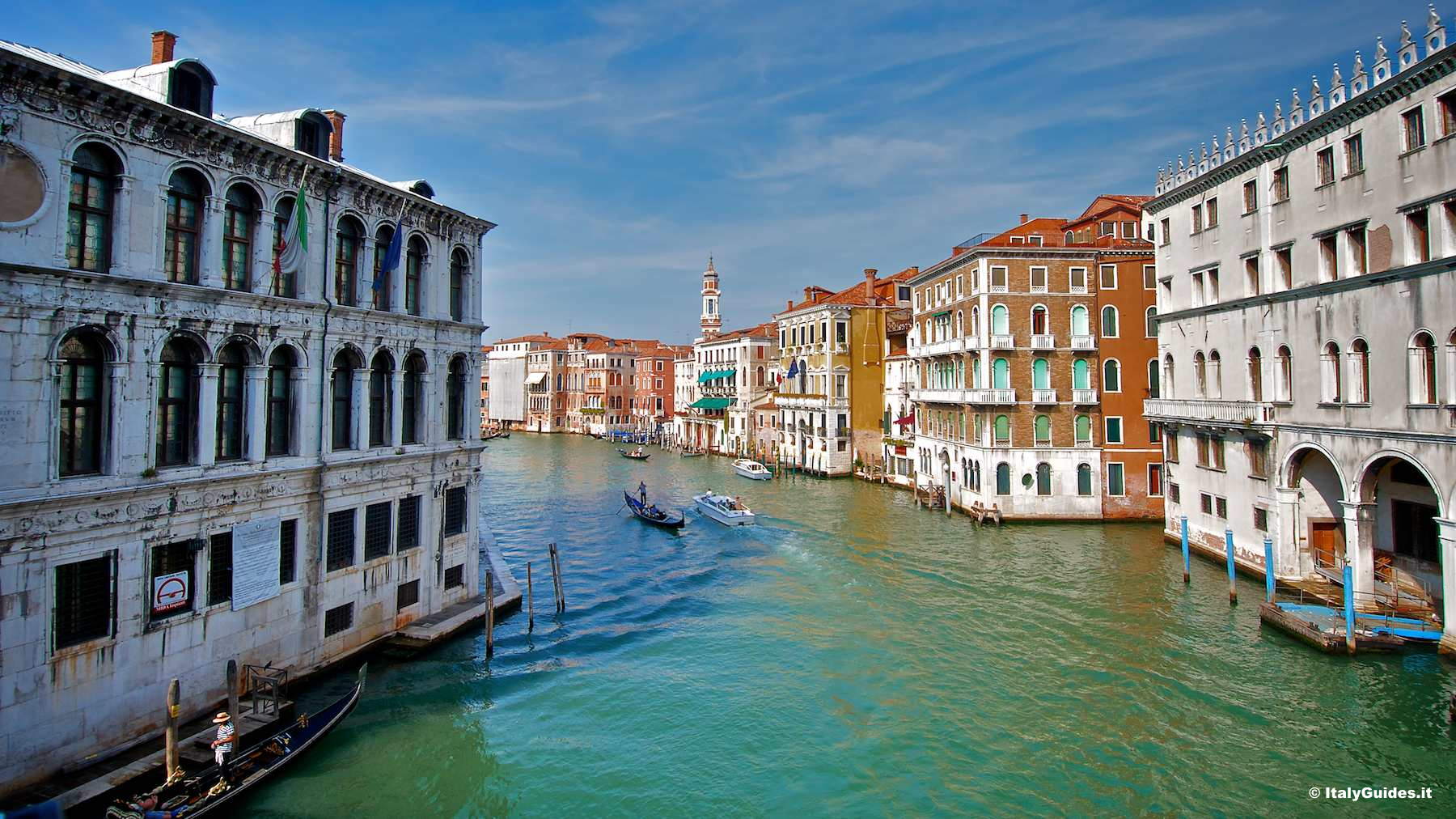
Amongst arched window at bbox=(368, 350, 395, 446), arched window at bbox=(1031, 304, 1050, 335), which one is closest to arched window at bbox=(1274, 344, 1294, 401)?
arched window at bbox=(1031, 304, 1050, 335)

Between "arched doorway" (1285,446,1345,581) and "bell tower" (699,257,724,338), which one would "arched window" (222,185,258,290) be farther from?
"bell tower" (699,257,724,338)

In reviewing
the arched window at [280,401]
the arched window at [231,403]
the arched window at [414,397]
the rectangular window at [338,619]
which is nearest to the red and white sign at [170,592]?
the arched window at [231,403]

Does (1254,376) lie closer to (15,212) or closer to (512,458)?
(15,212)

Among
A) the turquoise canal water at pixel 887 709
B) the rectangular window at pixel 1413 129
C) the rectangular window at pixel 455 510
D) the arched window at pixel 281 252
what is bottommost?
the turquoise canal water at pixel 887 709

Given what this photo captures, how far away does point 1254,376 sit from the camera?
63.7ft

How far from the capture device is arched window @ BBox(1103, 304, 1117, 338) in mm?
28516

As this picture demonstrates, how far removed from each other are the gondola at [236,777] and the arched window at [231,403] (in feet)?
12.5

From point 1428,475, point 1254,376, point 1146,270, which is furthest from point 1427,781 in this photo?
point 1146,270

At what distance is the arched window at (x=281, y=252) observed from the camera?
39.2 feet

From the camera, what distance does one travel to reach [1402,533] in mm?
16359

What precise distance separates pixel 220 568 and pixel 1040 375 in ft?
85.0

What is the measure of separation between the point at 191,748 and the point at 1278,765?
14313mm

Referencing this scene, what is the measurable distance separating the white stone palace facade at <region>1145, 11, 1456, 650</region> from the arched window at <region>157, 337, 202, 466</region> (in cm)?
1982

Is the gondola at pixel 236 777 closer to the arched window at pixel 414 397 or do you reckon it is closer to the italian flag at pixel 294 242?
the arched window at pixel 414 397
